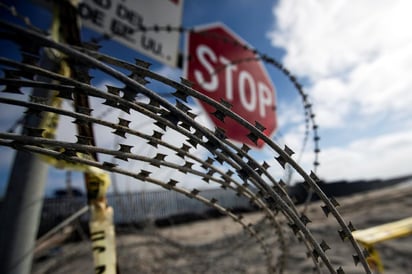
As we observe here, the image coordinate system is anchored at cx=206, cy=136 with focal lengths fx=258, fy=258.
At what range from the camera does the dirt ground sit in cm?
238

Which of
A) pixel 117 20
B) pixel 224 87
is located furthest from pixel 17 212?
pixel 224 87

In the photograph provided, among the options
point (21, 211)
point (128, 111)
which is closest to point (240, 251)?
point (21, 211)

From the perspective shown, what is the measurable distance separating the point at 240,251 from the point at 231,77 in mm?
2631

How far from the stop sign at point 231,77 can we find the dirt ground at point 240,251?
1360mm

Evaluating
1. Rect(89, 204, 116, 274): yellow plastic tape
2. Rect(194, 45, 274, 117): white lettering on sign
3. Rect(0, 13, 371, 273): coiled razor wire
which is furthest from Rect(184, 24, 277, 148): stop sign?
Rect(0, 13, 371, 273): coiled razor wire

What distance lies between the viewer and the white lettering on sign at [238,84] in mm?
3463

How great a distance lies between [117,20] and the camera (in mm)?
2643

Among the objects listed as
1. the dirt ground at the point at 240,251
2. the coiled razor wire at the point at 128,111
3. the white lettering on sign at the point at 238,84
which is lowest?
the dirt ground at the point at 240,251

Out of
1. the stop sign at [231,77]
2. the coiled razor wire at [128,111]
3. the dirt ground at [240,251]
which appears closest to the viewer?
the coiled razor wire at [128,111]

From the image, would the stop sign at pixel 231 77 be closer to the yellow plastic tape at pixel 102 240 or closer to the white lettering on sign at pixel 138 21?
the white lettering on sign at pixel 138 21

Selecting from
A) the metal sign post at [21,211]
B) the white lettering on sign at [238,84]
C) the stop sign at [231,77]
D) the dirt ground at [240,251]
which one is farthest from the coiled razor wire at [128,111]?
the white lettering on sign at [238,84]

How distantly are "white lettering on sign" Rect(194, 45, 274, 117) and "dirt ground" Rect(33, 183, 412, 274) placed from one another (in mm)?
1683

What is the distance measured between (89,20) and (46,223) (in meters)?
10.9

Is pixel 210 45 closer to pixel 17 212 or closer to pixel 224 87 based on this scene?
pixel 224 87
